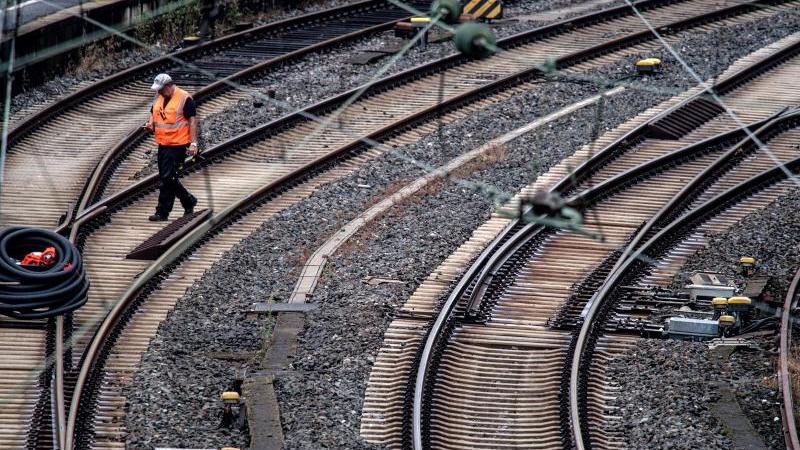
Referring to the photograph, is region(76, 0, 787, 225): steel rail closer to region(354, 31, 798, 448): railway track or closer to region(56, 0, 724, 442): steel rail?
region(56, 0, 724, 442): steel rail

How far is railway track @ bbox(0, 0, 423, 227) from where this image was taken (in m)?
16.4

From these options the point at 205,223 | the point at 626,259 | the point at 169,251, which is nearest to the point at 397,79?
the point at 205,223

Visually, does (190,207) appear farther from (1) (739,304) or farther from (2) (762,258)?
(2) (762,258)

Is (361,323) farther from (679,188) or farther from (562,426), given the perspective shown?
(679,188)

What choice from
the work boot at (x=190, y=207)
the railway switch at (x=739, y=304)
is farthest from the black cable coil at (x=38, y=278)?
the railway switch at (x=739, y=304)

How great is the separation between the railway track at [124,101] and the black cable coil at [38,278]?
1929mm

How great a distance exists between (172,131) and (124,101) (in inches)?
182

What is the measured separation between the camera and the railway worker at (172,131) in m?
15.3

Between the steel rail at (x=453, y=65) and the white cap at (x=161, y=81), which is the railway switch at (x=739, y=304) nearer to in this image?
the steel rail at (x=453, y=65)

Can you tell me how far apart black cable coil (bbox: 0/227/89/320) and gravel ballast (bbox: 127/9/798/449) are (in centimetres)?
87

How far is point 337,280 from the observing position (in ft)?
47.5

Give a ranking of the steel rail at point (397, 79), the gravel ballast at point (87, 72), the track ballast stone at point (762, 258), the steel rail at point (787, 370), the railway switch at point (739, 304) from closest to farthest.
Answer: the steel rail at point (787, 370) < the track ballast stone at point (762, 258) < the railway switch at point (739, 304) < the steel rail at point (397, 79) < the gravel ballast at point (87, 72)

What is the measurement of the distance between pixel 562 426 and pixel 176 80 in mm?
10707

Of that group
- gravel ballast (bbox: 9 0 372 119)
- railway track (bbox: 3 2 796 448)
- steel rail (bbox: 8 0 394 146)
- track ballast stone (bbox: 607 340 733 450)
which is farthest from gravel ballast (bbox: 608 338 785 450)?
gravel ballast (bbox: 9 0 372 119)
